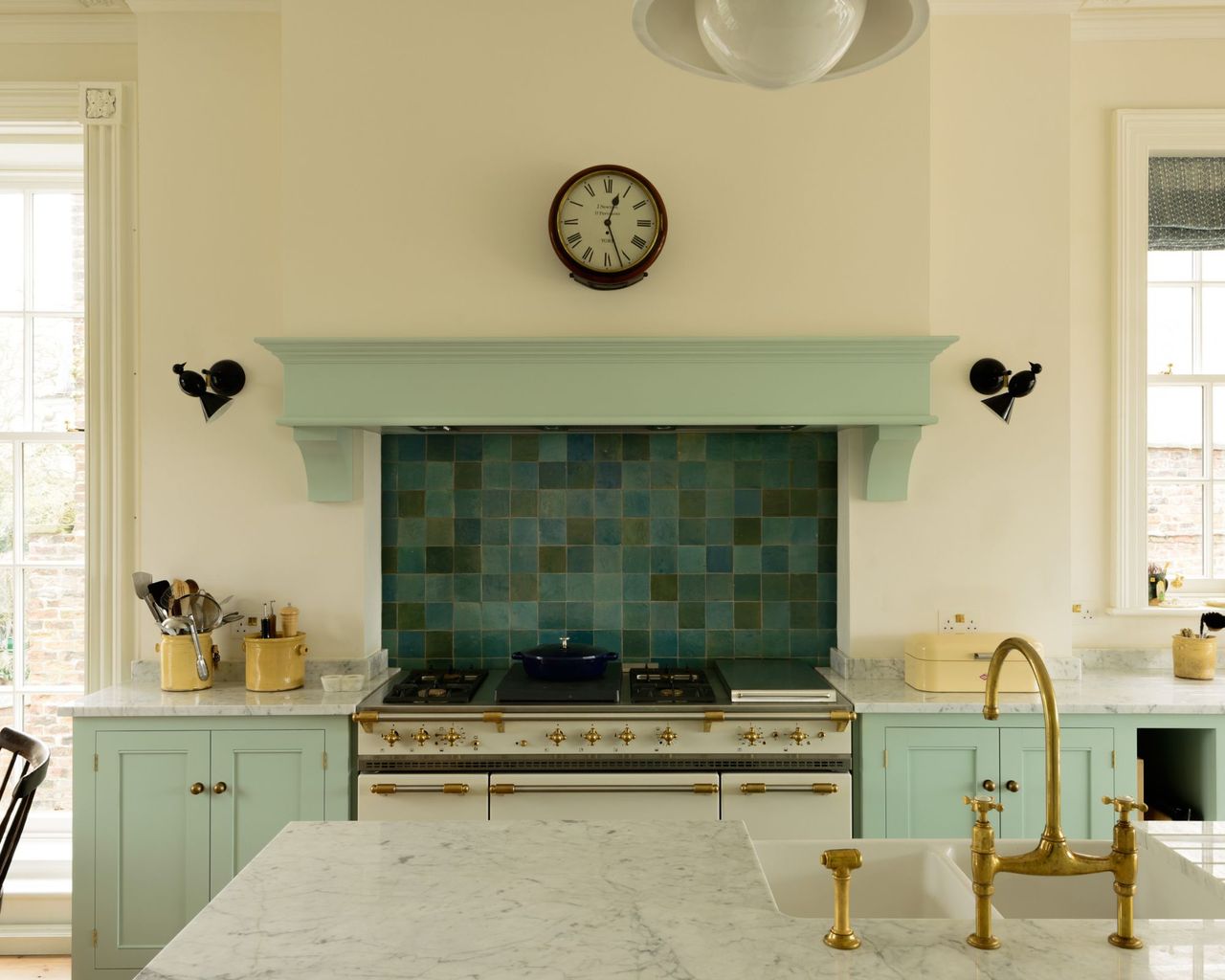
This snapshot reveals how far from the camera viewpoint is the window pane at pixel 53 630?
3555 mm

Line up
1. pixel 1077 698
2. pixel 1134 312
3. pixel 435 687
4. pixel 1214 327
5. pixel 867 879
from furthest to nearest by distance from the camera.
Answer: pixel 1214 327
pixel 1134 312
pixel 435 687
pixel 1077 698
pixel 867 879

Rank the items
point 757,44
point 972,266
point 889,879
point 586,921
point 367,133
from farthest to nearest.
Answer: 1. point 972,266
2. point 367,133
3. point 889,879
4. point 586,921
5. point 757,44

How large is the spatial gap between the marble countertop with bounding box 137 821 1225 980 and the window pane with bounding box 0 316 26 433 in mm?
2792

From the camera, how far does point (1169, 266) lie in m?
3.50

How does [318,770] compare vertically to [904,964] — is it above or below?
below

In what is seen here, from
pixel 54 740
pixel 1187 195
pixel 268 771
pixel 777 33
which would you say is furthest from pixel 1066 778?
pixel 54 740

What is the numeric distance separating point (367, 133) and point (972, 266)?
6.71 feet

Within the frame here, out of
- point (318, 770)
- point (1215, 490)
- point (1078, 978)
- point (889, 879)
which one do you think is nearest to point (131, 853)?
point (318, 770)

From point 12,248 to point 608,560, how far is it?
260 cm

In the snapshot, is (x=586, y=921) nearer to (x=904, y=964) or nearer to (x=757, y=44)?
(x=904, y=964)

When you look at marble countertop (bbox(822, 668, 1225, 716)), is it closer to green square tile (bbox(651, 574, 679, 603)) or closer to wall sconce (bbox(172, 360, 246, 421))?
green square tile (bbox(651, 574, 679, 603))

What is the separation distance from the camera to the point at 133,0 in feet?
10.2

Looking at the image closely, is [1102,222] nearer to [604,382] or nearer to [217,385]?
[604,382]

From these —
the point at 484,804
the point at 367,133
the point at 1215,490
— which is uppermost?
the point at 367,133
